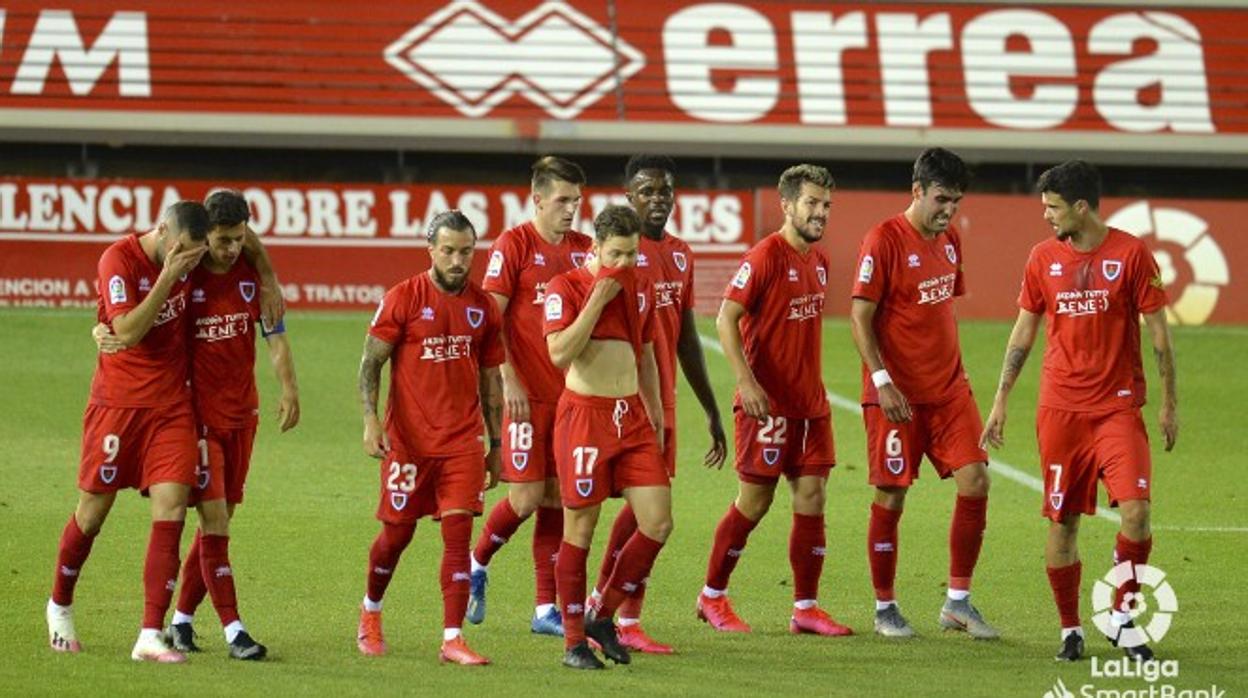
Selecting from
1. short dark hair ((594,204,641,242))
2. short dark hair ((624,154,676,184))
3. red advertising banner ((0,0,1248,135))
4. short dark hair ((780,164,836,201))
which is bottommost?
short dark hair ((594,204,641,242))

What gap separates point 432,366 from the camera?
9977mm

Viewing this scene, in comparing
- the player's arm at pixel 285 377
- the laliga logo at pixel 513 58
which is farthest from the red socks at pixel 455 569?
the laliga logo at pixel 513 58

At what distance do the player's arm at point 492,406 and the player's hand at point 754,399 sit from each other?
49.3 inches

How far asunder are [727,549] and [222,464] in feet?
8.50

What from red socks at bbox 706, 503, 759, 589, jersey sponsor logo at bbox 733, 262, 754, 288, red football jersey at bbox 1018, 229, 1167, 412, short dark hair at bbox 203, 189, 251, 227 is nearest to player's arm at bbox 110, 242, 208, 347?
short dark hair at bbox 203, 189, 251, 227

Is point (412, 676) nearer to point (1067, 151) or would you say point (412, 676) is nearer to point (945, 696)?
point (945, 696)

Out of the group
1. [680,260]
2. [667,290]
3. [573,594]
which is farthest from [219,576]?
[680,260]

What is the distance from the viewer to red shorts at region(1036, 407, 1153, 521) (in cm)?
998

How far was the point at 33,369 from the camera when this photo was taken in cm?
1994

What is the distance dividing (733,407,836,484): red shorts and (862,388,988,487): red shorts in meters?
0.24

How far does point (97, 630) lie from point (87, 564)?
1921mm

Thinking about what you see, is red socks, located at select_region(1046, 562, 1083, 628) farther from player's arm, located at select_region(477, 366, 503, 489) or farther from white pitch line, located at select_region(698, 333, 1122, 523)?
player's arm, located at select_region(477, 366, 503, 489)

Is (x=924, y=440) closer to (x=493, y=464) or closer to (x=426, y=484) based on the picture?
(x=493, y=464)

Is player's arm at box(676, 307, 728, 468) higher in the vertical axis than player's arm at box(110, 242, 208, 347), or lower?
lower
